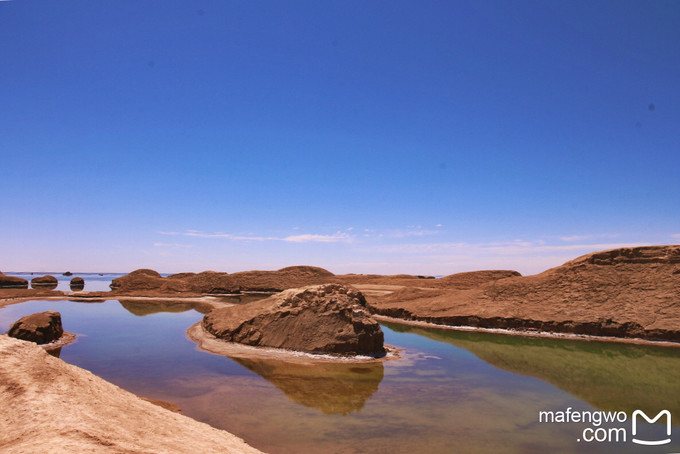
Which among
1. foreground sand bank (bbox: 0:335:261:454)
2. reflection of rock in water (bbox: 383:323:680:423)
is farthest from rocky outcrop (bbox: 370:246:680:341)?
foreground sand bank (bbox: 0:335:261:454)

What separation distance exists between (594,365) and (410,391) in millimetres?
9989

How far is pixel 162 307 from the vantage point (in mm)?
35188

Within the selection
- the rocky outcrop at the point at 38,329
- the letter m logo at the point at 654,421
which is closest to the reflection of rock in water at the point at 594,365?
the letter m logo at the point at 654,421

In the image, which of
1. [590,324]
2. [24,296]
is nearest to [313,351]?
[590,324]

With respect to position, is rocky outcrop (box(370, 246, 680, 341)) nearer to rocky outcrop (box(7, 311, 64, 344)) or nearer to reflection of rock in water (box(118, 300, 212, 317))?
reflection of rock in water (box(118, 300, 212, 317))

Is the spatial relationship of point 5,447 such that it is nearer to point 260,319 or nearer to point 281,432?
point 281,432

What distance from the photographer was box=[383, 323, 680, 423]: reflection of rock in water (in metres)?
11.1

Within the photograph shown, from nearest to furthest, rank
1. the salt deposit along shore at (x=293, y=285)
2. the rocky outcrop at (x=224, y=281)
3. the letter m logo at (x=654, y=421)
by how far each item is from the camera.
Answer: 1. the salt deposit along shore at (x=293, y=285)
2. the letter m logo at (x=654, y=421)
3. the rocky outcrop at (x=224, y=281)

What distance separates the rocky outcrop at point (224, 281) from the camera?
4981 cm

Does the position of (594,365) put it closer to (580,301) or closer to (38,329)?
(580,301)

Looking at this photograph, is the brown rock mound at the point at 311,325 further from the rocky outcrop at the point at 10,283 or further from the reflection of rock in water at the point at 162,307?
the rocky outcrop at the point at 10,283

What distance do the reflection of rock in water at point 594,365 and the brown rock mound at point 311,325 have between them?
5869mm

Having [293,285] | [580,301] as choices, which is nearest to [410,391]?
[580,301]

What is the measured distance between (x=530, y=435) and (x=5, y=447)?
9.31m
